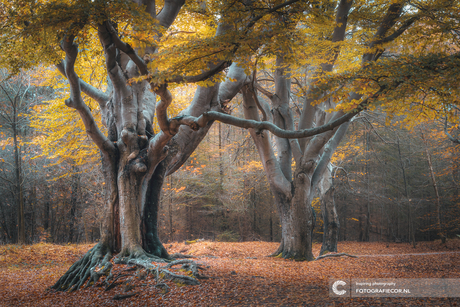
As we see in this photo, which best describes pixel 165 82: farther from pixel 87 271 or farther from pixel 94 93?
pixel 87 271

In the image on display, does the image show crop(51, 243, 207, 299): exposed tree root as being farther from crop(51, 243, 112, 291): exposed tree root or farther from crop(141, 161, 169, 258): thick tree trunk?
crop(141, 161, 169, 258): thick tree trunk

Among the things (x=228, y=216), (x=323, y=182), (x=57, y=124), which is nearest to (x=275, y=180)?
(x=323, y=182)

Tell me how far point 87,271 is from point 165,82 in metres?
3.72

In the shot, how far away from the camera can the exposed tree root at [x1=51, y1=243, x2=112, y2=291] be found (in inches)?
190

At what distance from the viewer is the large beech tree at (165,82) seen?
416 cm

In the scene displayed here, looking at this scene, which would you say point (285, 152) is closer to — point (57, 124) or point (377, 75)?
point (377, 75)

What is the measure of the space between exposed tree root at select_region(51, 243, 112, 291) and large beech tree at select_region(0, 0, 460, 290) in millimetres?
23

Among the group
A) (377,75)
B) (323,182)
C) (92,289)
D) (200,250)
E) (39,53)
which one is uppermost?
(39,53)

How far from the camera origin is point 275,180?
8242mm

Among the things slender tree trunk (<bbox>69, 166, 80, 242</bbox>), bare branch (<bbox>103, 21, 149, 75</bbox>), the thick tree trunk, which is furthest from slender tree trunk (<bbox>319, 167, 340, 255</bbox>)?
slender tree trunk (<bbox>69, 166, 80, 242</bbox>)

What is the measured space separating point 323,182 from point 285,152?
2.89 m

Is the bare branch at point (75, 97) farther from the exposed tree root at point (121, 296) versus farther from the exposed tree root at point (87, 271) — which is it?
the exposed tree root at point (121, 296)

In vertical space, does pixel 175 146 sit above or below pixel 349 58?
below

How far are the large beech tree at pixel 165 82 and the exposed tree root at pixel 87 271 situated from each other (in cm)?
2
